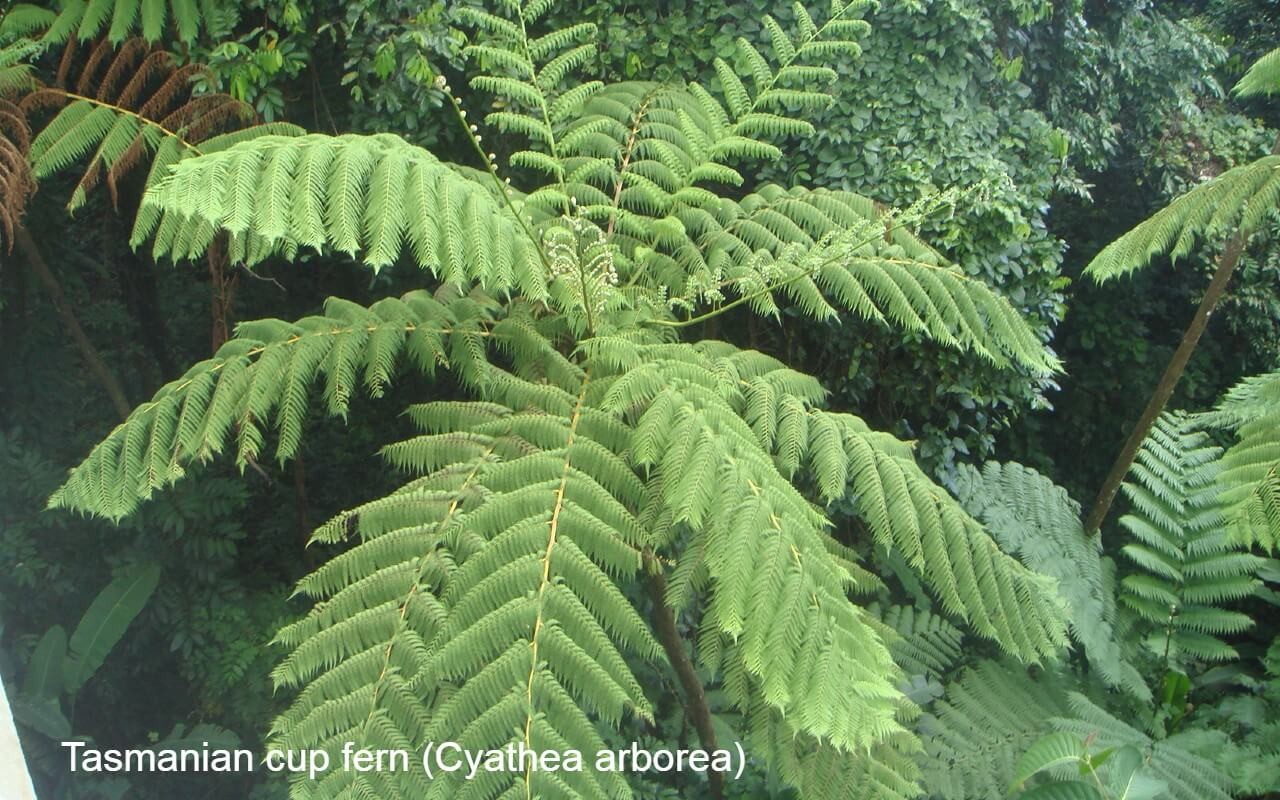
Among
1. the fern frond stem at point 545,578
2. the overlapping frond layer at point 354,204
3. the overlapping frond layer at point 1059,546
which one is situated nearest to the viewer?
the fern frond stem at point 545,578

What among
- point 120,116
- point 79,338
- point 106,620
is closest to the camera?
point 120,116

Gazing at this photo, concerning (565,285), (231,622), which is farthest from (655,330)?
(231,622)

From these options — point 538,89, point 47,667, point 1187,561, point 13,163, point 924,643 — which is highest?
point 538,89

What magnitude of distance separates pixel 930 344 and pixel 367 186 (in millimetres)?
1967

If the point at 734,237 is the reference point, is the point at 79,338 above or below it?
below

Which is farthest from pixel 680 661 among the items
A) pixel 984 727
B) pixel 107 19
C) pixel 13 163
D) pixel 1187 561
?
pixel 107 19

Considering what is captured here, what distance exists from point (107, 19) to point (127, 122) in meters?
0.44

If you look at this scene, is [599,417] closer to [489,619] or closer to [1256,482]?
[489,619]

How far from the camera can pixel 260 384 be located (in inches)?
82.0

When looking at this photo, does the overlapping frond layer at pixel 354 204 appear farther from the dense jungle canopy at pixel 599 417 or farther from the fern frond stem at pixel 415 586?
the fern frond stem at pixel 415 586

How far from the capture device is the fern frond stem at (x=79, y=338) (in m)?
3.09

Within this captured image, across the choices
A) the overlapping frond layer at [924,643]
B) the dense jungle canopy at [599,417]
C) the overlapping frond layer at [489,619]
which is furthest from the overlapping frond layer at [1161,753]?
the overlapping frond layer at [489,619]

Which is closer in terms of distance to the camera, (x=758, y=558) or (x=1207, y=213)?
(x=758, y=558)

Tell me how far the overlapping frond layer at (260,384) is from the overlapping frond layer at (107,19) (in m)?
0.93
